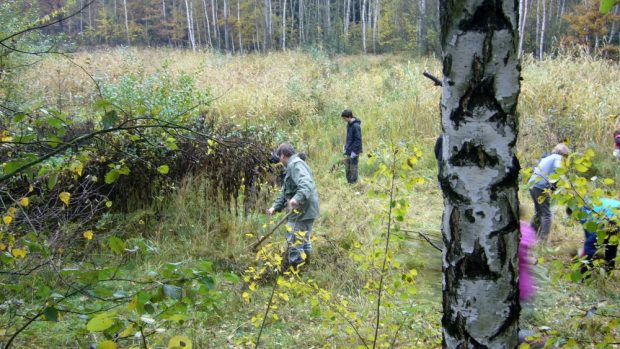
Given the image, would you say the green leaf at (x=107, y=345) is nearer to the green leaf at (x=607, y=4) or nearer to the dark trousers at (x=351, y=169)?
the green leaf at (x=607, y=4)

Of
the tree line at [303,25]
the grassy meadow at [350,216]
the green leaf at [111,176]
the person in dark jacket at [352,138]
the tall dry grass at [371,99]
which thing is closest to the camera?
the green leaf at [111,176]

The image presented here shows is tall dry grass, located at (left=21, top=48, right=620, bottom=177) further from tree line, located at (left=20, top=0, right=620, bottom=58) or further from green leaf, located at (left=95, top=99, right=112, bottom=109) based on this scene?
tree line, located at (left=20, top=0, right=620, bottom=58)

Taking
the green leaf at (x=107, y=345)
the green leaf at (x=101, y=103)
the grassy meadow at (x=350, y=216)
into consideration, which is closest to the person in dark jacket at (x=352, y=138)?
the grassy meadow at (x=350, y=216)

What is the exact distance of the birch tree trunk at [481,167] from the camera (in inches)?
55.3

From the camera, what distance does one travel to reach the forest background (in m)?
1.94

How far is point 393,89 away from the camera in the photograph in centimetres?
1480

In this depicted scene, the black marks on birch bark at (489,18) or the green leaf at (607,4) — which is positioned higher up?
the green leaf at (607,4)

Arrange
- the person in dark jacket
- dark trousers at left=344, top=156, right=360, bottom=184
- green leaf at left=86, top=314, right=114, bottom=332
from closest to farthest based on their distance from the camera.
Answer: green leaf at left=86, top=314, right=114, bottom=332 < the person in dark jacket < dark trousers at left=344, top=156, right=360, bottom=184

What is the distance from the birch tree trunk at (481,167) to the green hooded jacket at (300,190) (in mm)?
4004

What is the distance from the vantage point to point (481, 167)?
1444mm

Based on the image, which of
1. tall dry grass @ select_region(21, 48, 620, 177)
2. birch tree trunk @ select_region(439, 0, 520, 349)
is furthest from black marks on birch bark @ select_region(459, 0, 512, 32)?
tall dry grass @ select_region(21, 48, 620, 177)

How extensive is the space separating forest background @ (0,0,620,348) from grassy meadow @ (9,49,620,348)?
0.03 m

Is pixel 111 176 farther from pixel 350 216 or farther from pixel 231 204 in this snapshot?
pixel 350 216

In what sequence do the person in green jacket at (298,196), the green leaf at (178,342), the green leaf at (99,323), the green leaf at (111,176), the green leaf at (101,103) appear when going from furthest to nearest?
the person in green jacket at (298,196) → the green leaf at (111,176) → the green leaf at (101,103) → the green leaf at (178,342) → the green leaf at (99,323)
